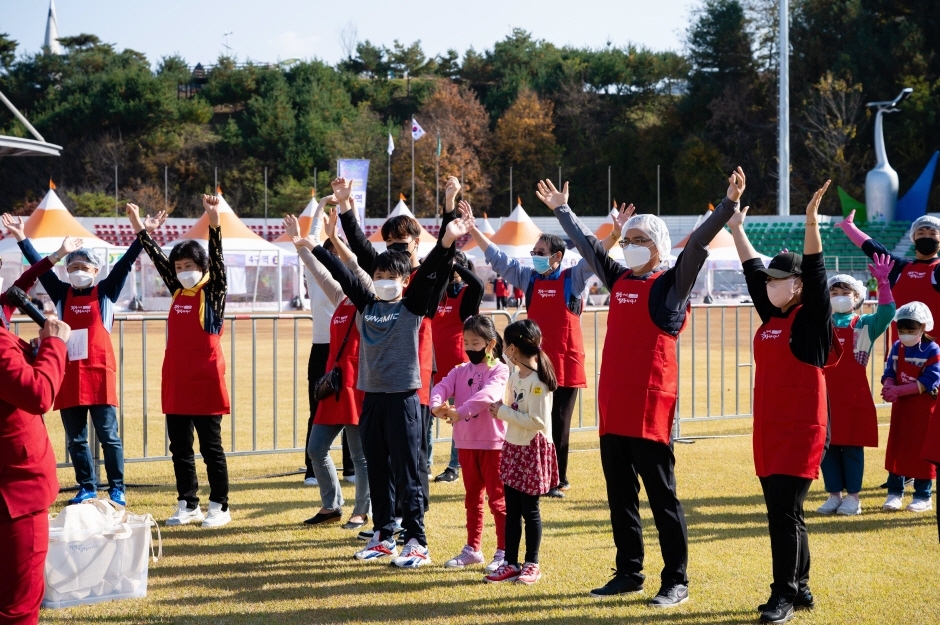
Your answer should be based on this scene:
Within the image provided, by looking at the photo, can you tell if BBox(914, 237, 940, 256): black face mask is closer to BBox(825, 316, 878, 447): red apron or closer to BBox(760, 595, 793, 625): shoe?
BBox(825, 316, 878, 447): red apron

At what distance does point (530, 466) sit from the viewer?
5.34 meters

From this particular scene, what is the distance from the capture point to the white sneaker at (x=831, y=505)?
7227 millimetres

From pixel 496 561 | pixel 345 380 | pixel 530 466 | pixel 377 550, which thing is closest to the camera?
pixel 530 466

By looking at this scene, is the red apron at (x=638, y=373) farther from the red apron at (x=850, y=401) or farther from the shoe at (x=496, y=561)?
the red apron at (x=850, y=401)

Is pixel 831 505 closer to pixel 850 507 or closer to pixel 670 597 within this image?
pixel 850 507

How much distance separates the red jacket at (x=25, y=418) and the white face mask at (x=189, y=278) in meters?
2.97

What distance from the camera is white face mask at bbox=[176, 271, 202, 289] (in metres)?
6.69

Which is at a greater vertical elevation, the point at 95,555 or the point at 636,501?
the point at 636,501

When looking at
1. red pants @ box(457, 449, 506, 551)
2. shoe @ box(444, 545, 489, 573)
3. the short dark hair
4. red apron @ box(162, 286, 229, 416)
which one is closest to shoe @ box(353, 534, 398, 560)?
shoe @ box(444, 545, 489, 573)

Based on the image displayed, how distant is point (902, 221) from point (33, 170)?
54.3 meters

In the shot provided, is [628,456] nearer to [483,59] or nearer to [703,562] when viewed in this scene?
[703,562]

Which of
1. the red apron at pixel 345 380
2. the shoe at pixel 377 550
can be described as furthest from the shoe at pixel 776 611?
the red apron at pixel 345 380

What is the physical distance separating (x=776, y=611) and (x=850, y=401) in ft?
9.49

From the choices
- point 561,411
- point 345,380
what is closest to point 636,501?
point 345,380
